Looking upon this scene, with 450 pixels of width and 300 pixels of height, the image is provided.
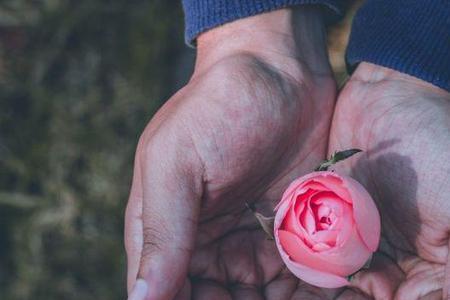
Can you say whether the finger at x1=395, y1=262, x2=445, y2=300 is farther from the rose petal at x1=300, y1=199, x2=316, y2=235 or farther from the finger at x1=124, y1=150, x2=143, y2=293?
the finger at x1=124, y1=150, x2=143, y2=293

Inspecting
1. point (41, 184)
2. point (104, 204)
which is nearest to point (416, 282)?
point (104, 204)

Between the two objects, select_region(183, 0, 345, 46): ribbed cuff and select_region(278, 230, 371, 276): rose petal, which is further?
select_region(183, 0, 345, 46): ribbed cuff

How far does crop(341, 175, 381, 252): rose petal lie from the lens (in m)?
1.18

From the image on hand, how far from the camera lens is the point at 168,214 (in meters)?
1.32

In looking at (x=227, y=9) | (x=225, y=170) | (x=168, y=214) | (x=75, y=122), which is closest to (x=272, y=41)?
(x=227, y=9)

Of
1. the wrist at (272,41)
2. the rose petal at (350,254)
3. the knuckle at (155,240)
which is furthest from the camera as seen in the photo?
the wrist at (272,41)

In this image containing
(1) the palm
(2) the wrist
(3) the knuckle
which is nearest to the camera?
(3) the knuckle

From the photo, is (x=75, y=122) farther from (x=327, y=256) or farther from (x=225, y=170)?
(x=327, y=256)

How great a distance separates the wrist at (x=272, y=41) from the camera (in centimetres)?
163

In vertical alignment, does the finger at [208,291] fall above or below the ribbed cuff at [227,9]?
below

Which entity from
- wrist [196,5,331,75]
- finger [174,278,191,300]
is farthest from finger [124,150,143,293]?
wrist [196,5,331,75]

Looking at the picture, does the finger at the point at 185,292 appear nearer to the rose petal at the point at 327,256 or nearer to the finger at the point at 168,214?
the finger at the point at 168,214

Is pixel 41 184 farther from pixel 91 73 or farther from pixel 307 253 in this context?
pixel 307 253

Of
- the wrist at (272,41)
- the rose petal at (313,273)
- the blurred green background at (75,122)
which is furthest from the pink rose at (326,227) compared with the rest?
the blurred green background at (75,122)
